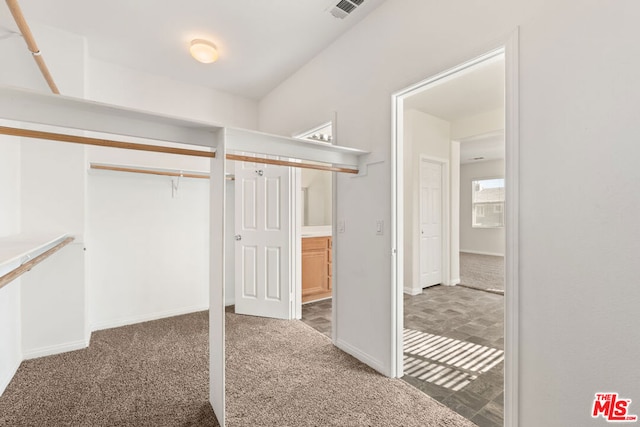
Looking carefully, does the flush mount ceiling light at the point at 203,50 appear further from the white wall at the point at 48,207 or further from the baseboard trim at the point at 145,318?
the baseboard trim at the point at 145,318

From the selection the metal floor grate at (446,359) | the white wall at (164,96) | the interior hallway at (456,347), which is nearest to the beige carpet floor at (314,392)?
the interior hallway at (456,347)

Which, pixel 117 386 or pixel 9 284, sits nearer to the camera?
pixel 117 386

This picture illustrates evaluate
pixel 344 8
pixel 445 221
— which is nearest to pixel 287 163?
pixel 344 8

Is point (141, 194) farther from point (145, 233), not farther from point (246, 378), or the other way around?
point (246, 378)

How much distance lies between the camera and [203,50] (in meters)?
2.62

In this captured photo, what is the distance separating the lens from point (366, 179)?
232 centimetres

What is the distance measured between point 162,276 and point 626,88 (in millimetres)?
3991

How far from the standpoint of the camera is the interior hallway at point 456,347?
184 cm

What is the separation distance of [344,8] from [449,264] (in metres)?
4.12

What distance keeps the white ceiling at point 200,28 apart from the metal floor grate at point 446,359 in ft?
9.48

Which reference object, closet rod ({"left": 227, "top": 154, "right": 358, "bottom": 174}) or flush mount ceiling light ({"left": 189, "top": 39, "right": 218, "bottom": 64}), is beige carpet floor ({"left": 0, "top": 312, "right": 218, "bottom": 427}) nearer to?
closet rod ({"left": 227, "top": 154, "right": 358, "bottom": 174})

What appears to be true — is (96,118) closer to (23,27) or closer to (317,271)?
(23,27)

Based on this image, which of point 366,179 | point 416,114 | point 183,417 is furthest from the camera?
point 416,114

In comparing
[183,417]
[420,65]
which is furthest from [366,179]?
[183,417]
